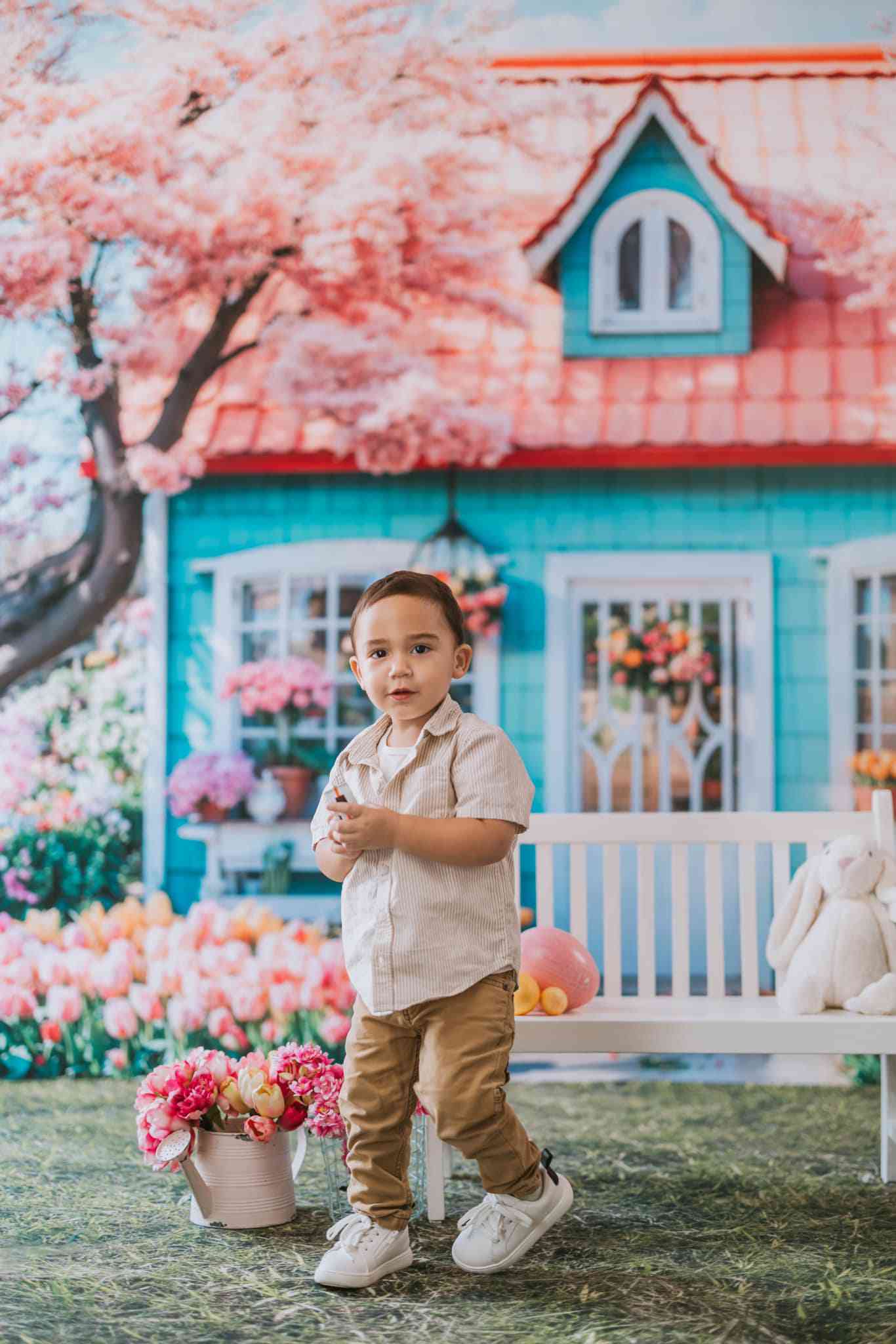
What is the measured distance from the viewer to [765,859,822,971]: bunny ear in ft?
10.00

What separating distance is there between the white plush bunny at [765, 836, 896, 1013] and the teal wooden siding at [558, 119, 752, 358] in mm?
1843

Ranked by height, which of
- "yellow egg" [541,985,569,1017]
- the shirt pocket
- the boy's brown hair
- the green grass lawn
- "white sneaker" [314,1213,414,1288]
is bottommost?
the green grass lawn

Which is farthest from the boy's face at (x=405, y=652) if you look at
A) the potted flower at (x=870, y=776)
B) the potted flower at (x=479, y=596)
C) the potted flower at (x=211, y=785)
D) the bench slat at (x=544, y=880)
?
the potted flower at (x=870, y=776)

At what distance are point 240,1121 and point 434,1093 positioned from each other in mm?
570

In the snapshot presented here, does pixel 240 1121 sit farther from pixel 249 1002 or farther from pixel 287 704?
pixel 287 704

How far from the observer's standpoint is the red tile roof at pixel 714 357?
4219mm

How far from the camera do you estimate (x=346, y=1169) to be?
2867mm

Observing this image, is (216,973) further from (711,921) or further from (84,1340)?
(84,1340)

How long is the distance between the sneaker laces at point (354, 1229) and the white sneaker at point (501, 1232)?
0.18m

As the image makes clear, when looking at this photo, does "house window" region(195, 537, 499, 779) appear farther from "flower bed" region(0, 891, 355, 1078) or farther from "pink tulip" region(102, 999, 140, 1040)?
"pink tulip" region(102, 999, 140, 1040)

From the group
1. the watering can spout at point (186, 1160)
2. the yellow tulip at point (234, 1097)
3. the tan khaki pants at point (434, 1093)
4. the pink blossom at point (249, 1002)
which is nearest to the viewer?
the tan khaki pants at point (434, 1093)

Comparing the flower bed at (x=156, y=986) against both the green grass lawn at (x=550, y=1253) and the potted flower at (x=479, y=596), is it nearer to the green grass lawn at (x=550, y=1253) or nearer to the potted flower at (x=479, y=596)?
the green grass lawn at (x=550, y=1253)

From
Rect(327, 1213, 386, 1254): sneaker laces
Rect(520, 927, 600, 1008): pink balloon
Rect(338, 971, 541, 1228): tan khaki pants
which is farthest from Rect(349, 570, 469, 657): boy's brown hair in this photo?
Rect(327, 1213, 386, 1254): sneaker laces

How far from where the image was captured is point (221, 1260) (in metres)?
2.53
